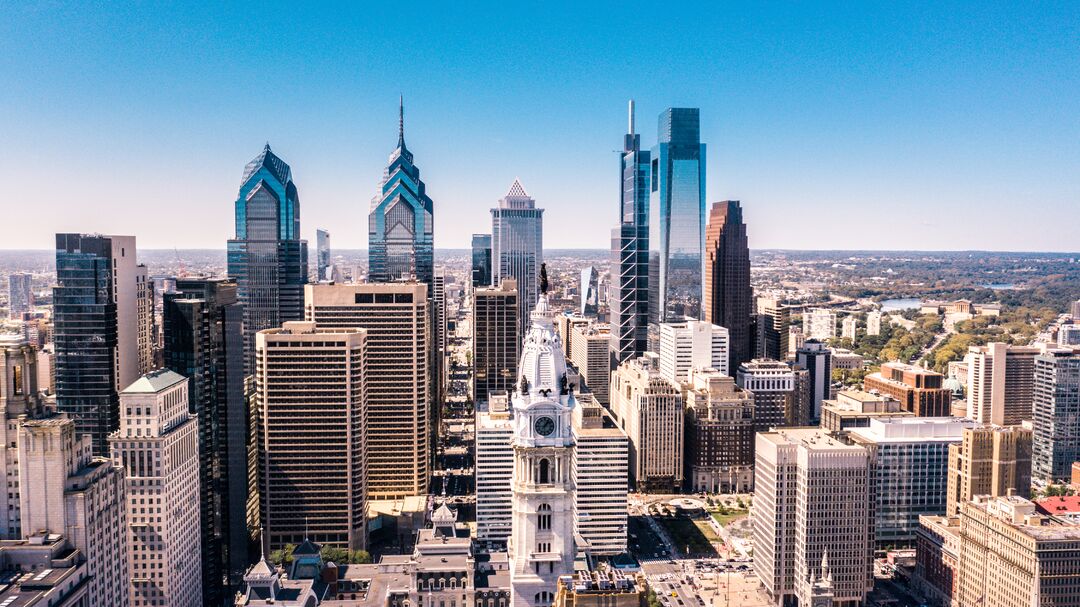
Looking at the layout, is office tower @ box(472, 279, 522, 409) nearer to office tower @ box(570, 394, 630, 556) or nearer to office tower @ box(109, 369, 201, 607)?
office tower @ box(570, 394, 630, 556)

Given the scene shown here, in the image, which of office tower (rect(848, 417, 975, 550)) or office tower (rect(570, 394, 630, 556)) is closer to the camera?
office tower (rect(570, 394, 630, 556))

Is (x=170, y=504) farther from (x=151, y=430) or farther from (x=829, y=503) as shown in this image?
(x=829, y=503)

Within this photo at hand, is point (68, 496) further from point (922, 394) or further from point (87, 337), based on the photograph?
point (922, 394)

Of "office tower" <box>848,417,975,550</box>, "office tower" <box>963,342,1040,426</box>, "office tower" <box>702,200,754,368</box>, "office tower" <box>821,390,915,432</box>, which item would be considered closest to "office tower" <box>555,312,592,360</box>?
"office tower" <box>702,200,754,368</box>

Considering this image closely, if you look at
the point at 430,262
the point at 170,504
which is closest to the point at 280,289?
the point at 430,262

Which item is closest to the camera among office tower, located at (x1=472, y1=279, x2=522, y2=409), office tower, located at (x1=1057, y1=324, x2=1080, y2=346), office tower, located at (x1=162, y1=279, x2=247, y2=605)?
office tower, located at (x1=162, y1=279, x2=247, y2=605)

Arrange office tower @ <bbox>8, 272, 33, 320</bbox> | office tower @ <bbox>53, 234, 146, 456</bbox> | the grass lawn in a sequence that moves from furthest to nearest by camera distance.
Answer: the grass lawn < office tower @ <bbox>53, 234, 146, 456</bbox> < office tower @ <bbox>8, 272, 33, 320</bbox>

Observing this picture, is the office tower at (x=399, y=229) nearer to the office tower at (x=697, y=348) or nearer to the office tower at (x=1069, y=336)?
the office tower at (x=697, y=348)

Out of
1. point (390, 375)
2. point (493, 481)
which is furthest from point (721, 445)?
point (390, 375)
